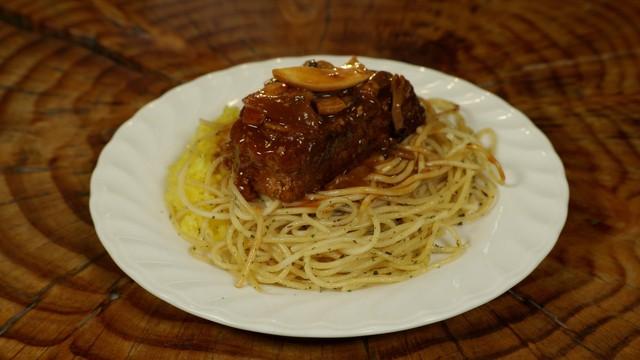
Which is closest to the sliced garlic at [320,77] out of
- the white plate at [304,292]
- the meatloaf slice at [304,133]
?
the meatloaf slice at [304,133]

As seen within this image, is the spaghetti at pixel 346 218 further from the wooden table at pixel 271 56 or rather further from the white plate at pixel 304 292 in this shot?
the wooden table at pixel 271 56

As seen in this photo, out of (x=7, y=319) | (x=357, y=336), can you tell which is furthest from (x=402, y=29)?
(x=7, y=319)

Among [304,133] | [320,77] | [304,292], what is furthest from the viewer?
[320,77]

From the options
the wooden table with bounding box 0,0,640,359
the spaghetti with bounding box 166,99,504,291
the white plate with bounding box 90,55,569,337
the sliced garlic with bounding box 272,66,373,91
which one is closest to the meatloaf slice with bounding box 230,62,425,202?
the sliced garlic with bounding box 272,66,373,91

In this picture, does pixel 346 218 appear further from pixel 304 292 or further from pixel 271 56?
pixel 271 56

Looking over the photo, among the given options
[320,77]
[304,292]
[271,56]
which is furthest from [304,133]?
[271,56]

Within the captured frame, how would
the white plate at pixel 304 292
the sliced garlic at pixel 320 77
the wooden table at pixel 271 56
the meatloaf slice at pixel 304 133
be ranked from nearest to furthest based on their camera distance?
the white plate at pixel 304 292 → the wooden table at pixel 271 56 → the meatloaf slice at pixel 304 133 → the sliced garlic at pixel 320 77
